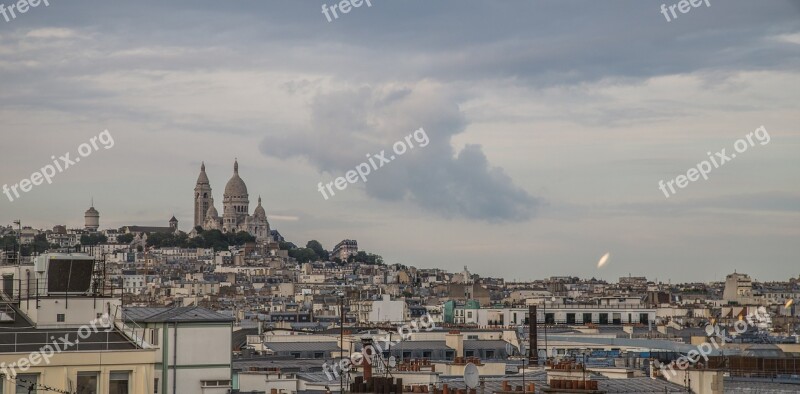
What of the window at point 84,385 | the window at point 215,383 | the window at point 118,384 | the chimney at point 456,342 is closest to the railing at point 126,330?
the window at point 118,384

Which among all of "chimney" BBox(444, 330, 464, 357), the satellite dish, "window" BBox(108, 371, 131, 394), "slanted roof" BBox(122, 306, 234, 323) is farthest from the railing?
"chimney" BBox(444, 330, 464, 357)

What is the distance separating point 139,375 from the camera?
21.5 metres

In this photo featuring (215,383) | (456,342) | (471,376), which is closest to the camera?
(471,376)

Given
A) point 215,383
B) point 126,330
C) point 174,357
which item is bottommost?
point 215,383

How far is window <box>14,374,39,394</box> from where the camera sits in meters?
21.1

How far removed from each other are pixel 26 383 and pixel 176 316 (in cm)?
902

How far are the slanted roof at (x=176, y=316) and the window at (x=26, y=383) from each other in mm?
7040

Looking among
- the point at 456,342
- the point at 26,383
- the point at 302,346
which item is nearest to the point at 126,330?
the point at 26,383

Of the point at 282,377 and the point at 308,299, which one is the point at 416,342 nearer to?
the point at 282,377

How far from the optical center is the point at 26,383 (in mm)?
21188

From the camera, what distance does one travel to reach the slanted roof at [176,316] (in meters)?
29.5

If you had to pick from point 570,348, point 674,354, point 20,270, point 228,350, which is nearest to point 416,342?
point 570,348

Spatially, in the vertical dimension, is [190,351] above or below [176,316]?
below

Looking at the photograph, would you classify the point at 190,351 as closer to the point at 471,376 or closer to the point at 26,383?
the point at 471,376
